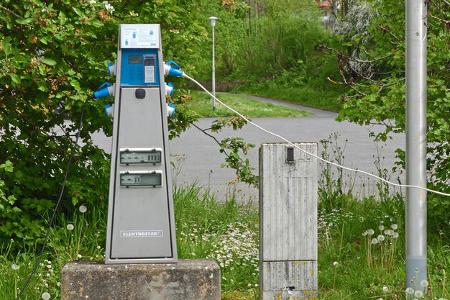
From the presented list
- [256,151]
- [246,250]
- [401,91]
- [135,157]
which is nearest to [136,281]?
[135,157]

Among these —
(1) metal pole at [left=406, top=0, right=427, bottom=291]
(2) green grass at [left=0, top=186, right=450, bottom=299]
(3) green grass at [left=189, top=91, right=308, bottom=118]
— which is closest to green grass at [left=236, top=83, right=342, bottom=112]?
(3) green grass at [left=189, top=91, right=308, bottom=118]

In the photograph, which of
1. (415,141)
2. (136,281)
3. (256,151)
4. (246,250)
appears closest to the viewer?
(136,281)

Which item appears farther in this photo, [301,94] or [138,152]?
[301,94]

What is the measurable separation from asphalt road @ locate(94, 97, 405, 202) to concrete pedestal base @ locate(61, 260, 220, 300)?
114 inches

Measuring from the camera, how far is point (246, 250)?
257 inches

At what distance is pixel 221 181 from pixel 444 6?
6.92 metres

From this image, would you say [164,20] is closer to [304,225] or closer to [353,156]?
[304,225]

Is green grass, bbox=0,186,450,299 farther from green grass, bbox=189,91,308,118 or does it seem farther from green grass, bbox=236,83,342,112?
green grass, bbox=236,83,342,112

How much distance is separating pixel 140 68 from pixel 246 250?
192 centimetres

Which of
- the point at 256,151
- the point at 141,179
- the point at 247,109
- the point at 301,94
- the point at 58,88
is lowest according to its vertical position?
the point at 141,179

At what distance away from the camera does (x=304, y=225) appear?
5.24 m

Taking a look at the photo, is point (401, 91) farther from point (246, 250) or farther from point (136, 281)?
point (136, 281)

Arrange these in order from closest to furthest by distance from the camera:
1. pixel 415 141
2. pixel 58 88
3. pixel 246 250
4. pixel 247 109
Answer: pixel 415 141 → pixel 58 88 → pixel 246 250 → pixel 247 109

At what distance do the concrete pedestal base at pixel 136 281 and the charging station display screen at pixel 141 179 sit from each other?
427 mm
